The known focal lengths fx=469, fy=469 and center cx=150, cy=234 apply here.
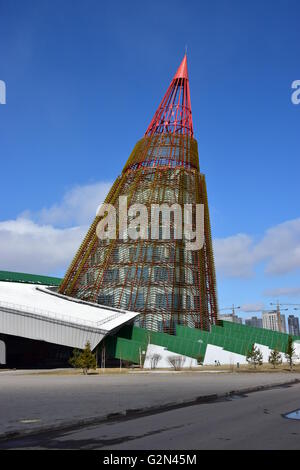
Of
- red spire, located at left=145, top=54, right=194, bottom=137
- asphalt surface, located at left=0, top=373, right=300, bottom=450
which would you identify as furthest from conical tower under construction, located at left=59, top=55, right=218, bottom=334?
asphalt surface, located at left=0, top=373, right=300, bottom=450

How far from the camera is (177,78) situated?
91250 millimetres

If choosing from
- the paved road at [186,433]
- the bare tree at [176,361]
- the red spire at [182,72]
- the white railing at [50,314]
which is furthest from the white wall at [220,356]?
the red spire at [182,72]

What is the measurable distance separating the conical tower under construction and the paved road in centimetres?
5883

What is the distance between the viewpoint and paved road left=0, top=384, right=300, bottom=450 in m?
10.4

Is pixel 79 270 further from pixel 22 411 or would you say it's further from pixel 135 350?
pixel 22 411

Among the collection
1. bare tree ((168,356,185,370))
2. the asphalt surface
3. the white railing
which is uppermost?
the white railing

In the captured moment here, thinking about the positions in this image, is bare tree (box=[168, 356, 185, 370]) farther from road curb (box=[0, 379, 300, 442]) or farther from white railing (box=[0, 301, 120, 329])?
road curb (box=[0, 379, 300, 442])

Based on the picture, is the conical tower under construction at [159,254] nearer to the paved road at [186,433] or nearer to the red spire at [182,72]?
the red spire at [182,72]

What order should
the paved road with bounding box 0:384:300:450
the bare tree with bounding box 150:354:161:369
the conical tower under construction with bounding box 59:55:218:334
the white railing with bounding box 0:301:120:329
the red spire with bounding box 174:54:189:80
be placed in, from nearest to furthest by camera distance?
1. the paved road with bounding box 0:384:300:450
2. the white railing with bounding box 0:301:120:329
3. the bare tree with bounding box 150:354:161:369
4. the conical tower under construction with bounding box 59:55:218:334
5. the red spire with bounding box 174:54:189:80

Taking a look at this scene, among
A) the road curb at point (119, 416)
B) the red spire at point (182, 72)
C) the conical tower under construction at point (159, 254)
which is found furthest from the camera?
the red spire at point (182, 72)

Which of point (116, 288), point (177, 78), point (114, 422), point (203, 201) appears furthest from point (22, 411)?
point (177, 78)

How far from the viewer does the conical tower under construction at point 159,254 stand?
250ft

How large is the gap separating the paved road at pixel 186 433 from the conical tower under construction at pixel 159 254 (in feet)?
193
